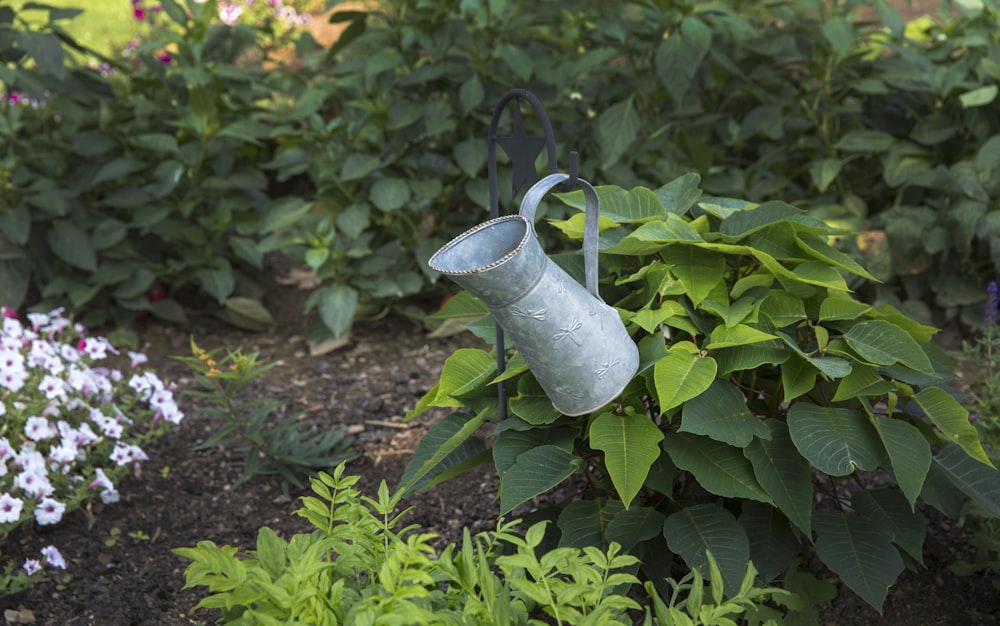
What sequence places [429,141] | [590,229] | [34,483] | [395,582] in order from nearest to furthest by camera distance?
1. [395,582]
2. [590,229]
3. [34,483]
4. [429,141]

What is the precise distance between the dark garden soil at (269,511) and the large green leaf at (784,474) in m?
0.48

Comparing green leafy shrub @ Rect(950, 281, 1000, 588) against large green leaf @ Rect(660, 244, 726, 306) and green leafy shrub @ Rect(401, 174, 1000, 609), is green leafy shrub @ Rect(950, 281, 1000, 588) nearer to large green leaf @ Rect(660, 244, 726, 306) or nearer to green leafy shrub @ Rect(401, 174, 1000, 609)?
green leafy shrub @ Rect(401, 174, 1000, 609)

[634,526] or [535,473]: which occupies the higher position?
[535,473]

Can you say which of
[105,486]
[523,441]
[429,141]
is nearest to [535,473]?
[523,441]

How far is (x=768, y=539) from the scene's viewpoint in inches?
81.1

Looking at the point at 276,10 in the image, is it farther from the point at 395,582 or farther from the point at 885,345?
the point at 395,582

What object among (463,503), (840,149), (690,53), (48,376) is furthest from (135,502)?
(840,149)

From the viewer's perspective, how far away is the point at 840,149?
416 centimetres

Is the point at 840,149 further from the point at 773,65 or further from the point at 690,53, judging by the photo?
the point at 690,53

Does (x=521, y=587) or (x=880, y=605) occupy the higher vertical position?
(x=521, y=587)

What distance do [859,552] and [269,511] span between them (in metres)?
1.54

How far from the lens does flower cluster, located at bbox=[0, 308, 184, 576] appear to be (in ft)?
7.93

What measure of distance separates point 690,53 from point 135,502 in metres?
2.37

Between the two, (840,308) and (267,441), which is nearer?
(840,308)
